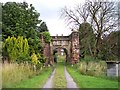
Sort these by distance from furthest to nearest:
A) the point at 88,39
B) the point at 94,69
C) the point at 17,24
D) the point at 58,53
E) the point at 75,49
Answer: the point at 58,53 → the point at 75,49 → the point at 88,39 → the point at 17,24 → the point at 94,69

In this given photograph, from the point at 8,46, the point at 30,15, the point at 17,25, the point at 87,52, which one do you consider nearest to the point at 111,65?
the point at 8,46

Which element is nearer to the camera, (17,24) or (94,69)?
(94,69)

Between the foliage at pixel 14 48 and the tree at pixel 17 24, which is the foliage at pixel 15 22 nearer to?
the tree at pixel 17 24

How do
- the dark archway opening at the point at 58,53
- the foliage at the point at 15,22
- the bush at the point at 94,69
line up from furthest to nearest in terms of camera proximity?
the dark archway opening at the point at 58,53
the foliage at the point at 15,22
the bush at the point at 94,69

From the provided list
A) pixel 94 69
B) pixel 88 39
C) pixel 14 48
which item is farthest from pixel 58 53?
pixel 94 69

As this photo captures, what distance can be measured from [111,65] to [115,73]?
1390 mm

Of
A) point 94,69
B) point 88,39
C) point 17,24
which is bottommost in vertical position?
point 94,69

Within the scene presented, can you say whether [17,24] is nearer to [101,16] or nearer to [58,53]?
[101,16]

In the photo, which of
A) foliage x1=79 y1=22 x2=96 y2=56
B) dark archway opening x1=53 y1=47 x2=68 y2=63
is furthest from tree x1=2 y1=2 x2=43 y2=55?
dark archway opening x1=53 y1=47 x2=68 y2=63

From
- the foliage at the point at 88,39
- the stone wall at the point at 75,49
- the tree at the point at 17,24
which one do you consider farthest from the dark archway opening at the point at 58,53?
the tree at the point at 17,24

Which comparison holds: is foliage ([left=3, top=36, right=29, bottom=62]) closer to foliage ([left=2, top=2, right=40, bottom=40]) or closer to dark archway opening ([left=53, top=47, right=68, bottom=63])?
foliage ([left=2, top=2, right=40, bottom=40])

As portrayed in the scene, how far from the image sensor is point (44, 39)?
48.1 m

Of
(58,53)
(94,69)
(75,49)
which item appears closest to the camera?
(94,69)

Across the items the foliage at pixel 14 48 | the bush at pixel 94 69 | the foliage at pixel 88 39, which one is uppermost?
the foliage at pixel 88 39
